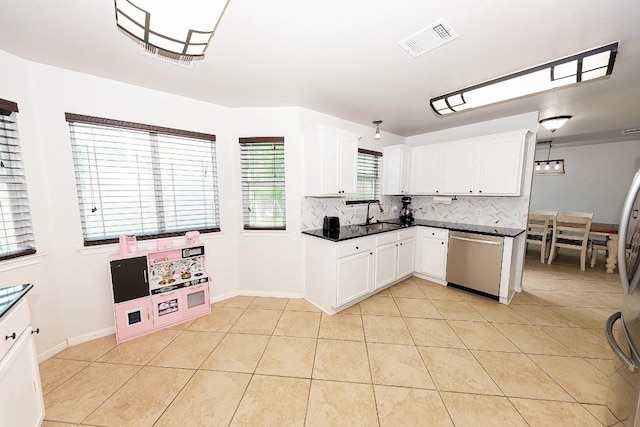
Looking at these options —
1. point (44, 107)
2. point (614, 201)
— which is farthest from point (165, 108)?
point (614, 201)

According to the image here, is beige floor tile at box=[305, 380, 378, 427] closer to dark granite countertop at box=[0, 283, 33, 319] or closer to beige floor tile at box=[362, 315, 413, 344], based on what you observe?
beige floor tile at box=[362, 315, 413, 344]

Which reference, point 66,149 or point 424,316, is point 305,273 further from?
point 66,149

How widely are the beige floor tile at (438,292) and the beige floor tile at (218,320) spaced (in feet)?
8.47

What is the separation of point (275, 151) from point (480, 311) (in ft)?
10.8

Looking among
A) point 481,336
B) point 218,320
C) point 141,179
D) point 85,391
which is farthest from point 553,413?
point 141,179

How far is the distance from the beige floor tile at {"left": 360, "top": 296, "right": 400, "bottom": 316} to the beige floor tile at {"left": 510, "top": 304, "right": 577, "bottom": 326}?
151 centimetres

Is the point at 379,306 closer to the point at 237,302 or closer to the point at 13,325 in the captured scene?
the point at 237,302

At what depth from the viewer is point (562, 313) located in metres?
2.80

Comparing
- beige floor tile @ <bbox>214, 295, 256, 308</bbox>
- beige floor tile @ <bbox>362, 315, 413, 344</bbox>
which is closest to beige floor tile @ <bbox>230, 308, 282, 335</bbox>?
beige floor tile @ <bbox>214, 295, 256, 308</bbox>

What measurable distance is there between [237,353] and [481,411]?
194 cm

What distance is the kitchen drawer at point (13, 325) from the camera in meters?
1.12

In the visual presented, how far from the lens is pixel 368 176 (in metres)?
4.08

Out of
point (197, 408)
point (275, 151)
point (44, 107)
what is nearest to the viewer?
point (197, 408)

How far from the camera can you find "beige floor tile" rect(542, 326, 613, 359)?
2111 millimetres
